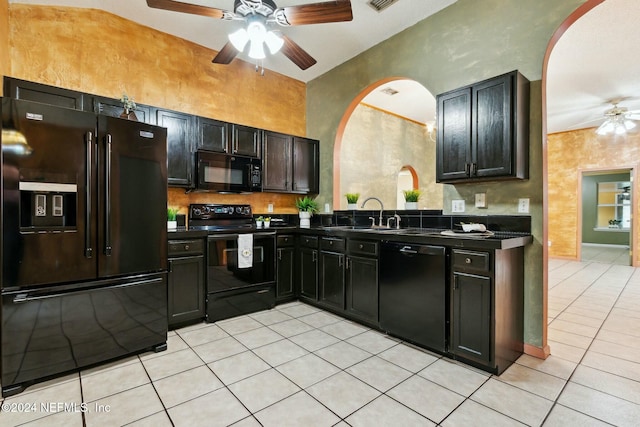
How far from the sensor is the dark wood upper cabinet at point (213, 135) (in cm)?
350

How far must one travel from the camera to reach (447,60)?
A: 3.05m

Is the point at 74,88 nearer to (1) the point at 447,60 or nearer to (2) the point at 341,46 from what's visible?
(2) the point at 341,46

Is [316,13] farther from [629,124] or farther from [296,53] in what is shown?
[629,124]

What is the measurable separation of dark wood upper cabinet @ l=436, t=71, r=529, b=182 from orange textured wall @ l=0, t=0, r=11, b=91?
3.89 metres

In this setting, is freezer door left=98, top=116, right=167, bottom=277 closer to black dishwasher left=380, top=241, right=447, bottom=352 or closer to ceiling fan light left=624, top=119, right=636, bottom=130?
black dishwasher left=380, top=241, right=447, bottom=352

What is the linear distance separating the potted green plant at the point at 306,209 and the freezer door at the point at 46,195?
8.24ft

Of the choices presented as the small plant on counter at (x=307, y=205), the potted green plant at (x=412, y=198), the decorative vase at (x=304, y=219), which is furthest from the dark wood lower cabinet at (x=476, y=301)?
the small plant on counter at (x=307, y=205)

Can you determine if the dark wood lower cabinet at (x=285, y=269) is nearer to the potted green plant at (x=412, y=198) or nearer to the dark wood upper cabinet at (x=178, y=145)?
the dark wood upper cabinet at (x=178, y=145)

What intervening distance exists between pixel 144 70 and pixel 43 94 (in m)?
1.06

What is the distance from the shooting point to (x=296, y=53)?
9.93ft

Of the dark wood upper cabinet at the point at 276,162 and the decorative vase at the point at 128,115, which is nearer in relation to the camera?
the decorative vase at the point at 128,115

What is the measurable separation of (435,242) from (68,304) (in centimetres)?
280

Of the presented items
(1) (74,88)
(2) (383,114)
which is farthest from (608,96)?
(1) (74,88)

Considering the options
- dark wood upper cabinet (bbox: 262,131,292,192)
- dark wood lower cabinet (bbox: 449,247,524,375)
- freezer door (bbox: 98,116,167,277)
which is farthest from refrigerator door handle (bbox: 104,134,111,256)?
dark wood lower cabinet (bbox: 449,247,524,375)
